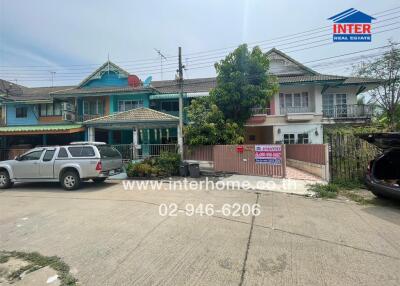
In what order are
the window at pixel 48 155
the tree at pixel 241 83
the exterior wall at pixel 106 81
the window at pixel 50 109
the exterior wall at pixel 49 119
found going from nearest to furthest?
the window at pixel 48 155, the tree at pixel 241 83, the exterior wall at pixel 49 119, the window at pixel 50 109, the exterior wall at pixel 106 81

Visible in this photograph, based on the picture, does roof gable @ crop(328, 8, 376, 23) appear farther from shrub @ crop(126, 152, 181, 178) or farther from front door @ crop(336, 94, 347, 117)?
shrub @ crop(126, 152, 181, 178)

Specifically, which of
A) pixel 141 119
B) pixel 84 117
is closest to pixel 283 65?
pixel 141 119

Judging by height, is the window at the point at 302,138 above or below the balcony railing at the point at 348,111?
below

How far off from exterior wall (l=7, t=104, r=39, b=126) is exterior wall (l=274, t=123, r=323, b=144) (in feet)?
68.0

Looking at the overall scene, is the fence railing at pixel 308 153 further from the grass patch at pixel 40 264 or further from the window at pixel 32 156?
the window at pixel 32 156

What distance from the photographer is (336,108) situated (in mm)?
19406

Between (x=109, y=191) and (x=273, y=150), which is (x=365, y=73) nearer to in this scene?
(x=273, y=150)

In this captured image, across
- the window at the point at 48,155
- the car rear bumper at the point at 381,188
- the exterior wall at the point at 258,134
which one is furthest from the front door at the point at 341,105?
the window at the point at 48,155

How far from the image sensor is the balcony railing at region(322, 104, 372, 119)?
18.6 meters

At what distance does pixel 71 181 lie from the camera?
369 inches

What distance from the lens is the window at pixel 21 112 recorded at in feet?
71.4

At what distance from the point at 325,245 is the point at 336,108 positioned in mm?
18122

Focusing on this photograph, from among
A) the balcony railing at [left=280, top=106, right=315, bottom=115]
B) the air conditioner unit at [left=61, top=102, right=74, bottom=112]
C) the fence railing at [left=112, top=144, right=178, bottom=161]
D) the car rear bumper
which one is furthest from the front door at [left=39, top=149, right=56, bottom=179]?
the balcony railing at [left=280, top=106, right=315, bottom=115]

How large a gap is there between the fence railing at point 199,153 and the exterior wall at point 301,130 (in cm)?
800
